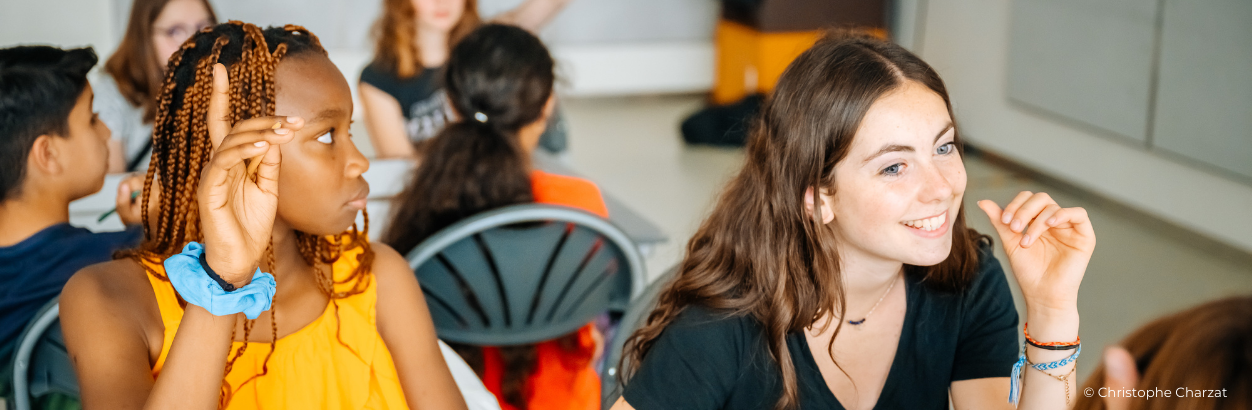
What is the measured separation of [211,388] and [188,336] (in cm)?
6

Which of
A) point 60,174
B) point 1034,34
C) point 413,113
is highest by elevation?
point 60,174

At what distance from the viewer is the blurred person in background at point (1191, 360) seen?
1.88 feet

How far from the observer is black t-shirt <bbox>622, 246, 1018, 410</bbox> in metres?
1.11

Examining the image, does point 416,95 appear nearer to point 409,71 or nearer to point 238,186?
point 409,71

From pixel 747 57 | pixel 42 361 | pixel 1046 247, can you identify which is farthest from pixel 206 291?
pixel 747 57

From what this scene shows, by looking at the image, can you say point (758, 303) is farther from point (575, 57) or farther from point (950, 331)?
point (575, 57)

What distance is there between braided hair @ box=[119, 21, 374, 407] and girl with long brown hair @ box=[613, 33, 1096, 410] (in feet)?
1.73

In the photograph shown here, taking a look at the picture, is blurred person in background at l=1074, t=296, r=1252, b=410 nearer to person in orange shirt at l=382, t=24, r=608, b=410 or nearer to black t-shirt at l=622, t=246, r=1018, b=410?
black t-shirt at l=622, t=246, r=1018, b=410

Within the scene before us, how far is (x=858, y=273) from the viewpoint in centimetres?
121

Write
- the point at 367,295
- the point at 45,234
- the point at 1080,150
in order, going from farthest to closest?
the point at 1080,150
the point at 45,234
the point at 367,295

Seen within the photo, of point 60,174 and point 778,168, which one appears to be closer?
point 778,168

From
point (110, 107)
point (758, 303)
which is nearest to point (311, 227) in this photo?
point (758, 303)

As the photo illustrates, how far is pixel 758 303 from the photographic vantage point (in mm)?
1158

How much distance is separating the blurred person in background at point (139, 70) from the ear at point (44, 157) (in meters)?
0.85
